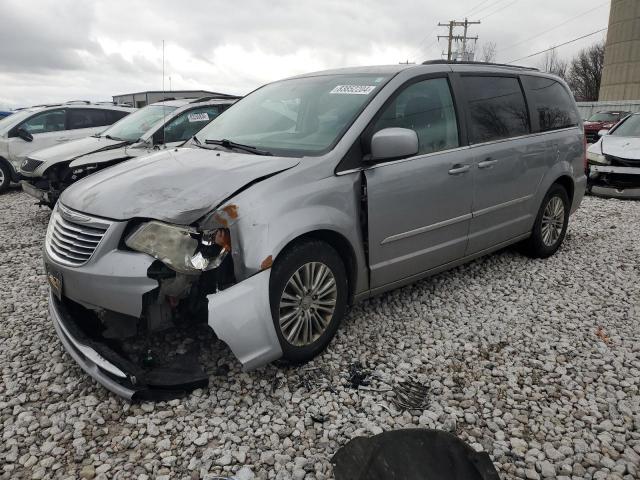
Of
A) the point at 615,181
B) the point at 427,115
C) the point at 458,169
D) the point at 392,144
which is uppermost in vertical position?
the point at 427,115

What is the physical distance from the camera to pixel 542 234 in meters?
5.03

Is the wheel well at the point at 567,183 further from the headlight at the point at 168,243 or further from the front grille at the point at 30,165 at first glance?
the front grille at the point at 30,165

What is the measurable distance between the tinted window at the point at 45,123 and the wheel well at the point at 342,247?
8845 mm

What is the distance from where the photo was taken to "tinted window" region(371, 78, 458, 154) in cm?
344

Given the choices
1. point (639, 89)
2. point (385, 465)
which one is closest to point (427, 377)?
point (385, 465)

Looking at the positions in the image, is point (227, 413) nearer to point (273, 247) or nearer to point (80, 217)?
point (273, 247)

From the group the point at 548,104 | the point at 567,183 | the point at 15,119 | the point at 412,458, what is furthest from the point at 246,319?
the point at 15,119

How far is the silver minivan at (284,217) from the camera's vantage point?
2.65 meters

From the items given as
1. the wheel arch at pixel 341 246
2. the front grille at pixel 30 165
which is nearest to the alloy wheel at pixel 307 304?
the wheel arch at pixel 341 246

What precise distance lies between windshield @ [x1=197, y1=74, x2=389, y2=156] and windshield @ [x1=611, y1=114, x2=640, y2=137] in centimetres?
833

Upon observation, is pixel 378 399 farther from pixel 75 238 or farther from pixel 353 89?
pixel 353 89

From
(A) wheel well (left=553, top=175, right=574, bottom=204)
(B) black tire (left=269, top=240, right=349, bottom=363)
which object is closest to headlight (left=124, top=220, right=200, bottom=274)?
(B) black tire (left=269, top=240, right=349, bottom=363)

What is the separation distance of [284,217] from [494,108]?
2.46 m

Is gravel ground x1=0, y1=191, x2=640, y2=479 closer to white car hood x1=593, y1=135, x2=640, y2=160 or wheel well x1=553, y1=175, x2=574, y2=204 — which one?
wheel well x1=553, y1=175, x2=574, y2=204
